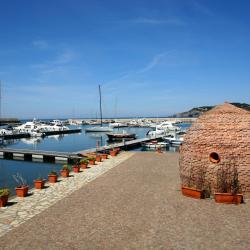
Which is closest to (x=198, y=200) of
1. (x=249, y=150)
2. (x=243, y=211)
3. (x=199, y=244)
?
(x=243, y=211)

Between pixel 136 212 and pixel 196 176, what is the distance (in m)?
4.03

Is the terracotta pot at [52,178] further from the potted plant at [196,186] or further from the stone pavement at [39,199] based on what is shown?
the potted plant at [196,186]

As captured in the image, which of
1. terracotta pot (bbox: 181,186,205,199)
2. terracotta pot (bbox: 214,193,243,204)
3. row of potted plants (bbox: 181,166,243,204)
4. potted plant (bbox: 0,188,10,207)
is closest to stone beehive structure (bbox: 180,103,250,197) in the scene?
row of potted plants (bbox: 181,166,243,204)

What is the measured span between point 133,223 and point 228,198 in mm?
4893

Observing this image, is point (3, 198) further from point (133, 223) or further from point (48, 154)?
point (48, 154)

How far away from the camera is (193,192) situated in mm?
15258

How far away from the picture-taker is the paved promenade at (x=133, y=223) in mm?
9883

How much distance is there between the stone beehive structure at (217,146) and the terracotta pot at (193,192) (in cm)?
51

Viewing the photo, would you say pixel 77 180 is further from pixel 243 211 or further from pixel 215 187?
pixel 243 211

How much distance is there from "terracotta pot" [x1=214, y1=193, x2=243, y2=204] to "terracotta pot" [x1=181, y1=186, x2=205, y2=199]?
833 millimetres

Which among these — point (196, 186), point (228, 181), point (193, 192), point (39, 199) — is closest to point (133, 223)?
point (193, 192)

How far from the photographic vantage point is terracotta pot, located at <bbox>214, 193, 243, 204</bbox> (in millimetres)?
14107

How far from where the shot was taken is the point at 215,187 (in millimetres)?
15086

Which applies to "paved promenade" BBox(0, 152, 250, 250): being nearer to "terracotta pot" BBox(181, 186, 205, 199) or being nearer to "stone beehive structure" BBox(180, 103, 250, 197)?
"terracotta pot" BBox(181, 186, 205, 199)
